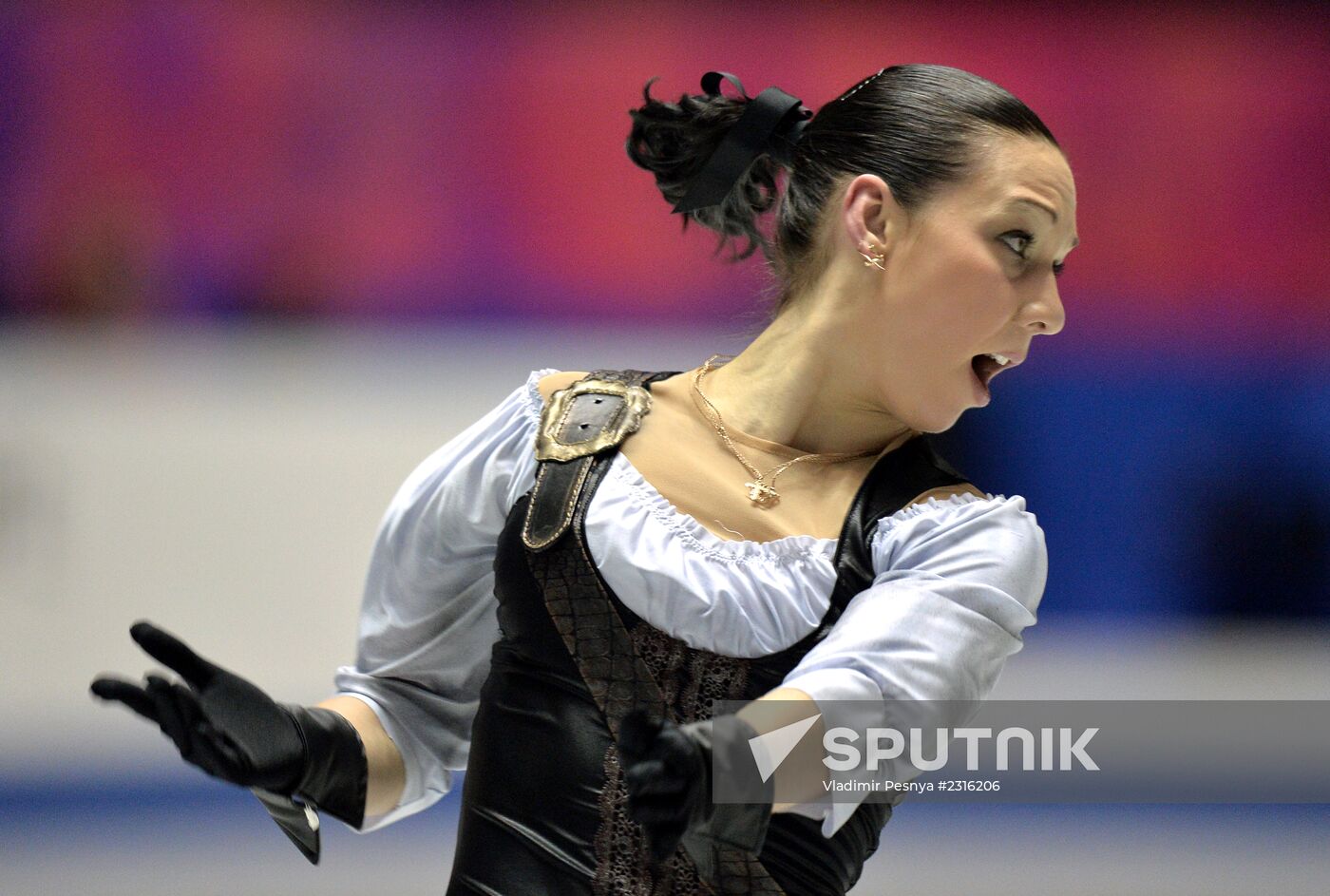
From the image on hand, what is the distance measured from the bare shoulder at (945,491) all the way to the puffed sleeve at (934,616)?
3cm

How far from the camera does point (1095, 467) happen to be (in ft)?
9.18

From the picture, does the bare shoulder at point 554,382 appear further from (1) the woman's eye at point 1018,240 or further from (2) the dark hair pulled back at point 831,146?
(1) the woman's eye at point 1018,240

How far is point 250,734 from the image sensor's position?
1.25 metres

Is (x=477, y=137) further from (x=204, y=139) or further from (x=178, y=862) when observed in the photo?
(x=178, y=862)

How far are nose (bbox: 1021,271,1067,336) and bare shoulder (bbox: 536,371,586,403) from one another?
17.6 inches

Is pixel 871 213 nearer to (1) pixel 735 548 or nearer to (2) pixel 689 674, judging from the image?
(1) pixel 735 548

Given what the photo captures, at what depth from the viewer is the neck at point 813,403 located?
141 centimetres

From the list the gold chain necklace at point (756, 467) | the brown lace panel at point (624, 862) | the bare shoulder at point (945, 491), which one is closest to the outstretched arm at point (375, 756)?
the brown lace panel at point (624, 862)

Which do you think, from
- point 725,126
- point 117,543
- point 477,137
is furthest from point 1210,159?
point 117,543

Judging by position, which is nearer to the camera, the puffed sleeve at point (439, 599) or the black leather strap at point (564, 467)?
the black leather strap at point (564, 467)

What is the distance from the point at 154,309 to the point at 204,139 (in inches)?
13.3

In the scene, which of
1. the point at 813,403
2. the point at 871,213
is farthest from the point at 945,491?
the point at 871,213

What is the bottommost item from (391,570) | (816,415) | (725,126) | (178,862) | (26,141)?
(178,862)

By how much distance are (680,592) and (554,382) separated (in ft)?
1.03
